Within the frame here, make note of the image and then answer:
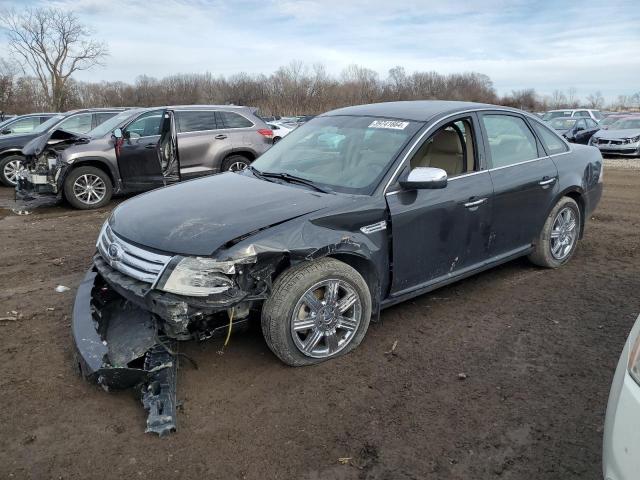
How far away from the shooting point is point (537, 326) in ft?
13.1

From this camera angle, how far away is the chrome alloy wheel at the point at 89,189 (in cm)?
884

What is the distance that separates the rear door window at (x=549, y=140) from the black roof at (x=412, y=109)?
0.48 metres

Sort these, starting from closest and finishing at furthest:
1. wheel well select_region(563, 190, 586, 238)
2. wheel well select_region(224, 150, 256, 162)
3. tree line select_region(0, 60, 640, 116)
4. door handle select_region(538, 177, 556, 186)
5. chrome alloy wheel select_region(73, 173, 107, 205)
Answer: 1. door handle select_region(538, 177, 556, 186)
2. wheel well select_region(563, 190, 586, 238)
3. chrome alloy wheel select_region(73, 173, 107, 205)
4. wheel well select_region(224, 150, 256, 162)
5. tree line select_region(0, 60, 640, 116)

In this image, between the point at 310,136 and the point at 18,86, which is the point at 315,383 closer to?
the point at 310,136

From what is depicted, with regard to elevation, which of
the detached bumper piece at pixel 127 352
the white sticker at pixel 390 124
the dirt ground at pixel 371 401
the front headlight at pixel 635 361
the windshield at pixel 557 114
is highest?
the windshield at pixel 557 114

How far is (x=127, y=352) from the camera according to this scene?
306cm

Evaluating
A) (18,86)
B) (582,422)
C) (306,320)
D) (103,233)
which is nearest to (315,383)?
(306,320)

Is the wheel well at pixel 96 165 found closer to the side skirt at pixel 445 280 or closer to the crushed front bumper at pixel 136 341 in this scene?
the crushed front bumper at pixel 136 341

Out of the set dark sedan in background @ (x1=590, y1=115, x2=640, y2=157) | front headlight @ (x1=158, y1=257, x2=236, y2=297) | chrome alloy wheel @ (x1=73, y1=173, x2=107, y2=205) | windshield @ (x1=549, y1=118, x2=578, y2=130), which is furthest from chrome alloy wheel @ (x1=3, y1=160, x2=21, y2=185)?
windshield @ (x1=549, y1=118, x2=578, y2=130)

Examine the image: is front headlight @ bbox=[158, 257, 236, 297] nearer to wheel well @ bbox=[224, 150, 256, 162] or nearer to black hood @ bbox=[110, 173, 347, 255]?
black hood @ bbox=[110, 173, 347, 255]

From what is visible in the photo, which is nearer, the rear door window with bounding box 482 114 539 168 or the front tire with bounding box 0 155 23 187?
the rear door window with bounding box 482 114 539 168

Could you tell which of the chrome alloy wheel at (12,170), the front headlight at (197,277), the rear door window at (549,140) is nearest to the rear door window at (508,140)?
the rear door window at (549,140)

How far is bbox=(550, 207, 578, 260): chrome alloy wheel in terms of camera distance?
5055 mm

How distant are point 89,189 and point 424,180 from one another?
715 centimetres
